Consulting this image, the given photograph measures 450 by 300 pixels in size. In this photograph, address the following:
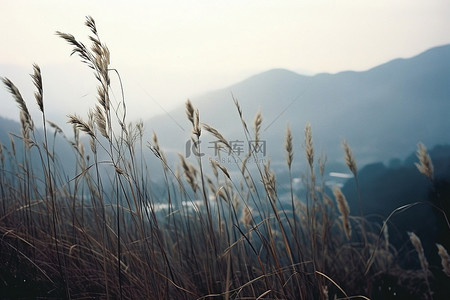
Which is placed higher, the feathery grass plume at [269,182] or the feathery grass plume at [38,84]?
the feathery grass plume at [38,84]

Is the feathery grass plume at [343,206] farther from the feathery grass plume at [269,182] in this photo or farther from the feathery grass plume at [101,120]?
the feathery grass plume at [101,120]

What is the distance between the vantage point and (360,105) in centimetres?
506

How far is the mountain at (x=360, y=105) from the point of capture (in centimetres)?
413

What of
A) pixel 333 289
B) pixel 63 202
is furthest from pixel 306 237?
pixel 63 202

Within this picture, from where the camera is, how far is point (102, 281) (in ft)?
4.77

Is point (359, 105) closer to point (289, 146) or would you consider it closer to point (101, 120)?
point (289, 146)

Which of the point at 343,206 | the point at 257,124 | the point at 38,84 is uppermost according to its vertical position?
the point at 38,84

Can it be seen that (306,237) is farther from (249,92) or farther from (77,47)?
(249,92)

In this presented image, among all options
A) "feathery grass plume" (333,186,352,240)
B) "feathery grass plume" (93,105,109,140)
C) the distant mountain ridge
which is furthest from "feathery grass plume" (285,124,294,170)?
the distant mountain ridge

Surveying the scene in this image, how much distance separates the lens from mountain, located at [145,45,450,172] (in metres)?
4.13

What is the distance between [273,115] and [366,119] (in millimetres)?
1389

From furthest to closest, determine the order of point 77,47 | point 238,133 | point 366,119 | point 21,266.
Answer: point 366,119 < point 238,133 < point 21,266 < point 77,47

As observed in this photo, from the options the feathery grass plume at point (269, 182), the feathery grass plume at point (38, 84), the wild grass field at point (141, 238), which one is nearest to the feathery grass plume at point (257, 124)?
the wild grass field at point (141, 238)

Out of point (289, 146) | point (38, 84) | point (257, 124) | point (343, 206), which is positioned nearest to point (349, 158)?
point (343, 206)
